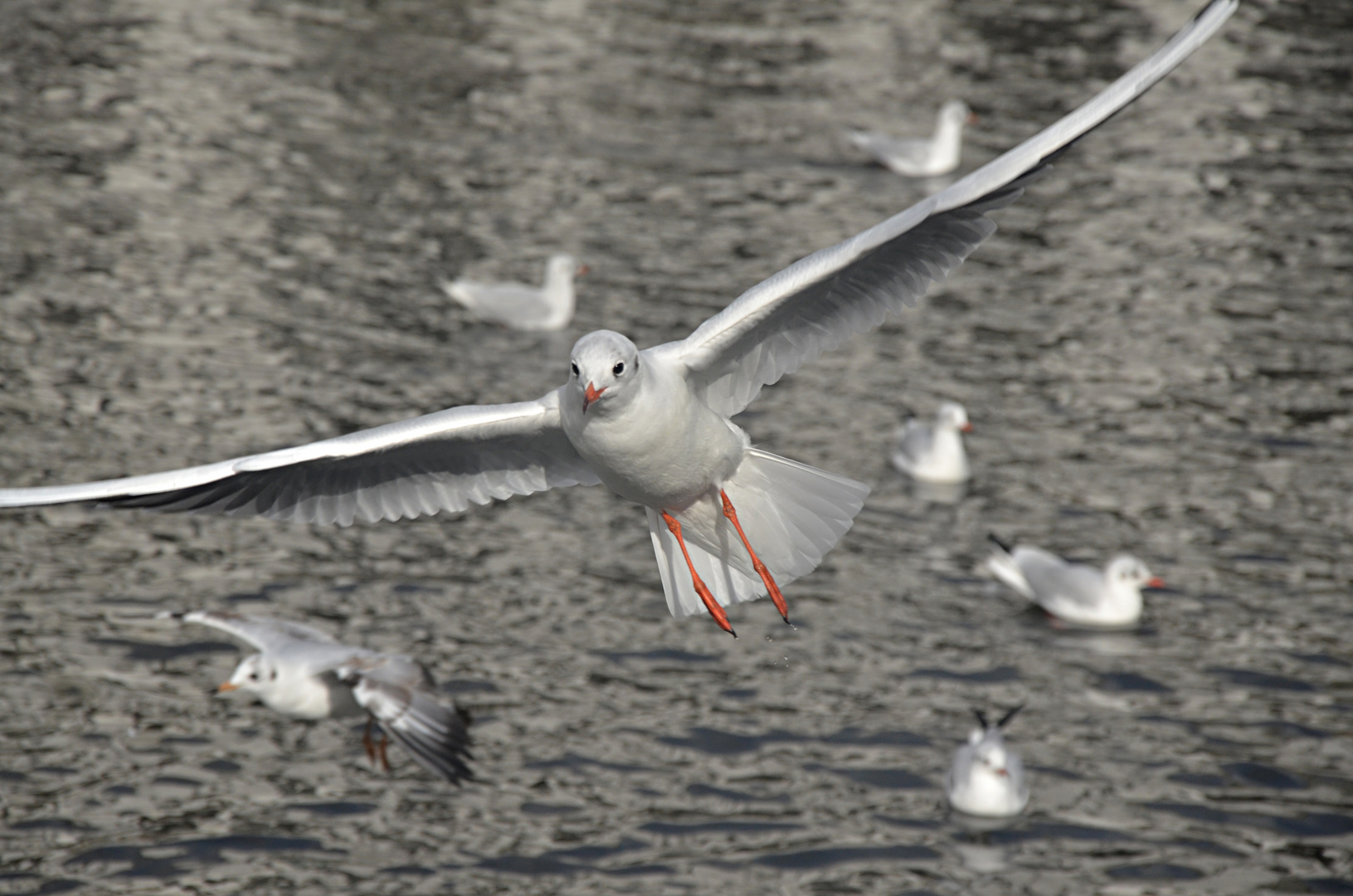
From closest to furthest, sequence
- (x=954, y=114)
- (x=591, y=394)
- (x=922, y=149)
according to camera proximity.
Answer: (x=591, y=394) < (x=922, y=149) < (x=954, y=114)

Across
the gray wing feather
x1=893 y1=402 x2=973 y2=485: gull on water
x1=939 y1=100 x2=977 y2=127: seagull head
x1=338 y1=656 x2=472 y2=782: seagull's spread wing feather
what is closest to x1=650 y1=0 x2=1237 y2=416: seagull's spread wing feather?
x1=338 y1=656 x2=472 y2=782: seagull's spread wing feather

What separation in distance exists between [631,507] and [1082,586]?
3.63 metres

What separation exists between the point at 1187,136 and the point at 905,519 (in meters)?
12.5

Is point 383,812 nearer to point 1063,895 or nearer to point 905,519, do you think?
point 1063,895

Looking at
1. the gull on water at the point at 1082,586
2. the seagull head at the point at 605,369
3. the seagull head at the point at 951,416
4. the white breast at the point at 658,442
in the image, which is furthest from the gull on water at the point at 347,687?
the seagull head at the point at 951,416

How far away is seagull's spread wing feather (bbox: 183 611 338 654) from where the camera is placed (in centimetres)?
948

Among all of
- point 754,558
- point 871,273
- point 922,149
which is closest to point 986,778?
point 754,558

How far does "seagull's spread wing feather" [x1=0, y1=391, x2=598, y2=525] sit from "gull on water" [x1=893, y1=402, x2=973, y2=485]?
248 inches

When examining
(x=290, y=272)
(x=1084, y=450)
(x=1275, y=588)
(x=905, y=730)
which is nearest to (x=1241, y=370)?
(x=1084, y=450)

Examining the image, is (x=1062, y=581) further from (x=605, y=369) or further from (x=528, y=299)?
(x=528, y=299)

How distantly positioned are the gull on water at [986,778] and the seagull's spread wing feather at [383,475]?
11.2ft

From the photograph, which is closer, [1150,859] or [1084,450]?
[1150,859]

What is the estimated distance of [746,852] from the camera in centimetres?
895

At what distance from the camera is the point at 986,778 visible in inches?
363
